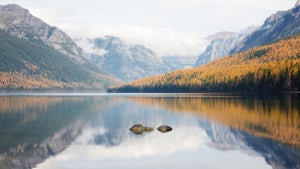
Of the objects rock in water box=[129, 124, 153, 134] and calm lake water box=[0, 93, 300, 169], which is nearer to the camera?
calm lake water box=[0, 93, 300, 169]

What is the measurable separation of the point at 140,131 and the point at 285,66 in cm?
12743

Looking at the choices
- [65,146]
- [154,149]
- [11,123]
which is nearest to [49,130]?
[11,123]

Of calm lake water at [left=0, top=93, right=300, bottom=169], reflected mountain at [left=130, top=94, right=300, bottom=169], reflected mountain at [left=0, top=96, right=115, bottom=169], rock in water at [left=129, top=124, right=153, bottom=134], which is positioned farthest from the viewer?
rock in water at [left=129, top=124, right=153, bottom=134]

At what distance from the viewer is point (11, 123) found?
7494 centimetres

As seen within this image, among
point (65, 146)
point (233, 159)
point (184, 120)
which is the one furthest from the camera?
point (184, 120)

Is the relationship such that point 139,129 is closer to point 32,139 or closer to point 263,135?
point 32,139

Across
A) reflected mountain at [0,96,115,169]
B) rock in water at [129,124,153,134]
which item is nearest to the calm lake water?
reflected mountain at [0,96,115,169]

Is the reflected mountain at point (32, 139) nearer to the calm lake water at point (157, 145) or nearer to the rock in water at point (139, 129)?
the calm lake water at point (157, 145)

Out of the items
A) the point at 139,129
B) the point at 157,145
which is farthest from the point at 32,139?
the point at 139,129

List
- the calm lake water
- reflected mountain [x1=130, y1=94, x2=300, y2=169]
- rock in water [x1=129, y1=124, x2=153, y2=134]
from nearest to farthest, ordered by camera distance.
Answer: the calm lake water < reflected mountain [x1=130, y1=94, x2=300, y2=169] < rock in water [x1=129, y1=124, x2=153, y2=134]

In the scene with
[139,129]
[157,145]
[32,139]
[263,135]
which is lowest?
[157,145]

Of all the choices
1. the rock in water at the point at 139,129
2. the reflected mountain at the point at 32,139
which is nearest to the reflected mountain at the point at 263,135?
the rock in water at the point at 139,129

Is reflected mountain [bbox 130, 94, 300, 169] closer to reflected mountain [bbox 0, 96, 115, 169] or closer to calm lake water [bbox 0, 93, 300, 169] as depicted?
calm lake water [bbox 0, 93, 300, 169]

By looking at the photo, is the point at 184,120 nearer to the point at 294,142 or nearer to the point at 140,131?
the point at 140,131
